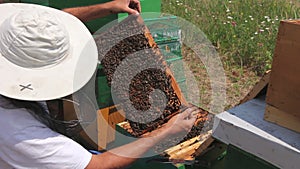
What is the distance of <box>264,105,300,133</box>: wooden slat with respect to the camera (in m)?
1.26

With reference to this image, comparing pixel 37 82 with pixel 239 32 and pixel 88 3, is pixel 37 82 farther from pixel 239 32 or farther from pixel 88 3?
pixel 239 32

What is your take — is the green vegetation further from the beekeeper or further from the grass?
the beekeeper

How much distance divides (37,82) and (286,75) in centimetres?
87

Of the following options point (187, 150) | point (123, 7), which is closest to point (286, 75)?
point (187, 150)

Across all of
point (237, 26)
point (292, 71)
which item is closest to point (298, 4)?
point (237, 26)

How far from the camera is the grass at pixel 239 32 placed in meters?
4.26

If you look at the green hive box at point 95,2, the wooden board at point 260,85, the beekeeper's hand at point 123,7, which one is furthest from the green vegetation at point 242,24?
the wooden board at point 260,85

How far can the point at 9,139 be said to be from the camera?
1.19 meters

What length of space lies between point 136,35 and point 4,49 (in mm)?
901

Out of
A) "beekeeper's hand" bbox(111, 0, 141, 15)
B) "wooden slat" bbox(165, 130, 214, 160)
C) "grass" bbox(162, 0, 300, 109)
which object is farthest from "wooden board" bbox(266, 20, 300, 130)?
"grass" bbox(162, 0, 300, 109)

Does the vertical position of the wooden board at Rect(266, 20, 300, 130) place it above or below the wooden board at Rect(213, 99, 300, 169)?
above

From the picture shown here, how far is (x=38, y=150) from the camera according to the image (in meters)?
1.20

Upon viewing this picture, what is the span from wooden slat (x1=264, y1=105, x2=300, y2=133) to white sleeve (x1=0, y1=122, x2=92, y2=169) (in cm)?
75

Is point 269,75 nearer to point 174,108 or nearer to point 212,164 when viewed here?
point 174,108
